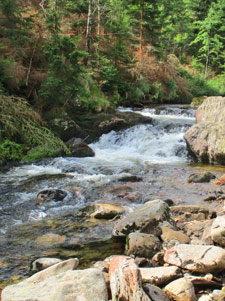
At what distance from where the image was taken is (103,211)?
6.57 m

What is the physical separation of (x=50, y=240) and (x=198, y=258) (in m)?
2.73

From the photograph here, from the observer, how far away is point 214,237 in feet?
15.0

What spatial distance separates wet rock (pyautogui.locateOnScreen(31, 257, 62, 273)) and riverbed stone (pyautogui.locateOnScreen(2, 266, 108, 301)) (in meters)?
1.07

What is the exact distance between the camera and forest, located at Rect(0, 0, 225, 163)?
37.9 feet

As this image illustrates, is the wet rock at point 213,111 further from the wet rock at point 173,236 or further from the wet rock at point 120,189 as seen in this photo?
the wet rock at point 173,236

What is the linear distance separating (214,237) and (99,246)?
1942 mm

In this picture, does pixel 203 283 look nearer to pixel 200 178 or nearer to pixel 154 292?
pixel 154 292

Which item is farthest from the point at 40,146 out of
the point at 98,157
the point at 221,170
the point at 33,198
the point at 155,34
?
the point at 155,34

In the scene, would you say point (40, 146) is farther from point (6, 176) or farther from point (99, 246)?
point (99, 246)

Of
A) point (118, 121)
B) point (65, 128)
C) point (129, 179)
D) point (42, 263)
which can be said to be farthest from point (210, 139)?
point (42, 263)

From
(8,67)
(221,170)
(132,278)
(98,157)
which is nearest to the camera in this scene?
(132,278)

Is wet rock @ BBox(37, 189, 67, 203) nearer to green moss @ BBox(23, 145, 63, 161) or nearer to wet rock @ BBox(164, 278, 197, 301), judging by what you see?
green moss @ BBox(23, 145, 63, 161)

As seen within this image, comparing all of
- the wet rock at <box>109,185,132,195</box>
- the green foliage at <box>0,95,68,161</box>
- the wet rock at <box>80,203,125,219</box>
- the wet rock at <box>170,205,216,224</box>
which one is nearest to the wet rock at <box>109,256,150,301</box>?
the wet rock at <box>170,205,216,224</box>

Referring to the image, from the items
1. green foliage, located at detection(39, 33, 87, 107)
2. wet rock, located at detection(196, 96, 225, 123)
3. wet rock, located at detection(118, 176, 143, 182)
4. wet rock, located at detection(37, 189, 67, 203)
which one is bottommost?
wet rock, located at detection(37, 189, 67, 203)
